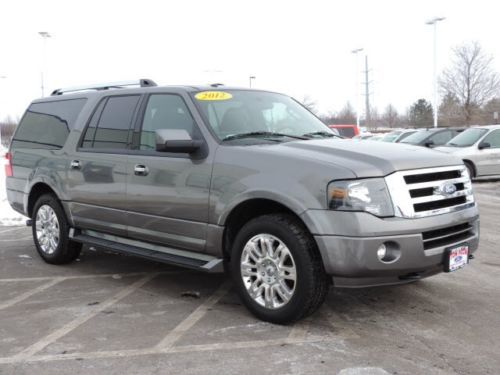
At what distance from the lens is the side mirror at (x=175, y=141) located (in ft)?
14.6

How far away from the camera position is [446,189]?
413cm

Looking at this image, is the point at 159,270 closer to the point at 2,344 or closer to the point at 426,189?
the point at 2,344

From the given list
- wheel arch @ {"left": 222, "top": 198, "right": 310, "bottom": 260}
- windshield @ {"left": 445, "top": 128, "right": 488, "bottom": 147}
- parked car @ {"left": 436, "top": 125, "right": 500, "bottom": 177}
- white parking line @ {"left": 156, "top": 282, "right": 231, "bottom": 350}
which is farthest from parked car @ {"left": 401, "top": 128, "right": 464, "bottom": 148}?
wheel arch @ {"left": 222, "top": 198, "right": 310, "bottom": 260}

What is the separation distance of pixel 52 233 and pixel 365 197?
4.01 metres

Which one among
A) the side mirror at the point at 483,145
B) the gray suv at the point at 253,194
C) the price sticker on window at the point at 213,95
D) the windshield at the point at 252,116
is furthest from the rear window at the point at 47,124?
the side mirror at the point at 483,145

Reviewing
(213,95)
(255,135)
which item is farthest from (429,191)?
(213,95)

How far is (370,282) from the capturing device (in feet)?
12.7

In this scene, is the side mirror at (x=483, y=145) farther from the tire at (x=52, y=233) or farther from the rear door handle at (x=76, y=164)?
the rear door handle at (x=76, y=164)

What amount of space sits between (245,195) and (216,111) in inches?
40.1

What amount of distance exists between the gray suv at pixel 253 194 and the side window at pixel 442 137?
491 inches

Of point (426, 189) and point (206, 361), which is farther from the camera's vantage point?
point (426, 189)

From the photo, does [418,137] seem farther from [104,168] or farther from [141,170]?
[141,170]

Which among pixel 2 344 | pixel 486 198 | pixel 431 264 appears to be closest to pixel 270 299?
pixel 431 264

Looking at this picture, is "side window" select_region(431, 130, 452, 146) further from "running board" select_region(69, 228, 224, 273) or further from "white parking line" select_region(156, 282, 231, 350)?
"running board" select_region(69, 228, 224, 273)
